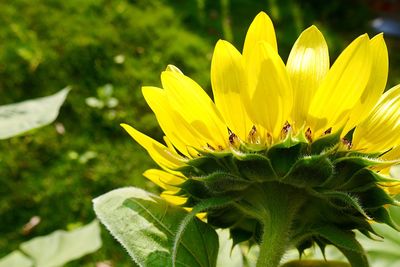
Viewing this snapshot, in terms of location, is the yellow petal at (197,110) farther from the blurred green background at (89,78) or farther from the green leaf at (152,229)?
the blurred green background at (89,78)

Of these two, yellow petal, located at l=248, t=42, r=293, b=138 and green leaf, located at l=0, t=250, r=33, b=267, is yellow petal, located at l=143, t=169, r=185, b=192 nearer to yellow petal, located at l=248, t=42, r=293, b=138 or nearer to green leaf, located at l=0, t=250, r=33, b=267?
yellow petal, located at l=248, t=42, r=293, b=138

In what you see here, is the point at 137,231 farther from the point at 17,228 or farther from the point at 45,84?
the point at 45,84

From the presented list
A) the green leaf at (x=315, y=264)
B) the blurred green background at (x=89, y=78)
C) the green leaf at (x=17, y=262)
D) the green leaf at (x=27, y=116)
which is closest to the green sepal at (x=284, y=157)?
the green leaf at (x=315, y=264)

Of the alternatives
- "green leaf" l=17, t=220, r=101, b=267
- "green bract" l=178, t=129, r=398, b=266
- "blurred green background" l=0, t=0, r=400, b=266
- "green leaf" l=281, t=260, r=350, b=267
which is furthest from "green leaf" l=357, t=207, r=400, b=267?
"blurred green background" l=0, t=0, r=400, b=266

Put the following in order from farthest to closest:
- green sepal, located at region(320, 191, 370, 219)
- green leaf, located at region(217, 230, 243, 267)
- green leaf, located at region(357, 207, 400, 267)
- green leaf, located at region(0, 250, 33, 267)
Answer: green leaf, located at region(0, 250, 33, 267)
green leaf, located at region(357, 207, 400, 267)
green leaf, located at region(217, 230, 243, 267)
green sepal, located at region(320, 191, 370, 219)

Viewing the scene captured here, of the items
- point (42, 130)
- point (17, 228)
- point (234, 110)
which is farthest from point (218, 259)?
point (42, 130)

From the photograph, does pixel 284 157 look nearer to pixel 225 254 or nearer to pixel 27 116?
pixel 225 254
